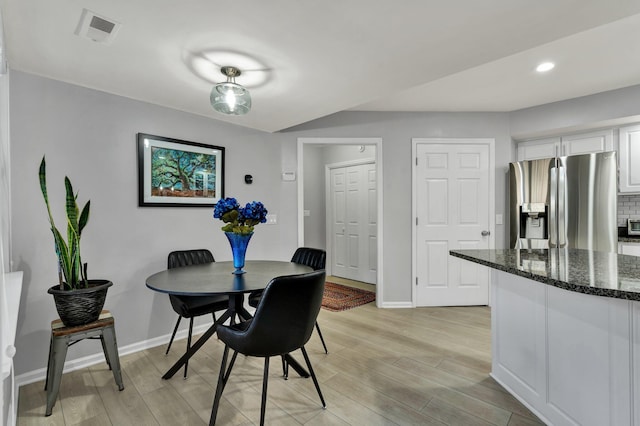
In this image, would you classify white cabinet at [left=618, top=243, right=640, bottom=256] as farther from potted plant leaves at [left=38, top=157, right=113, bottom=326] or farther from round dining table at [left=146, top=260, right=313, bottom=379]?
potted plant leaves at [left=38, top=157, right=113, bottom=326]

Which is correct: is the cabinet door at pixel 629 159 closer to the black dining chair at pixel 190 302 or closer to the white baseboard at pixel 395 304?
the white baseboard at pixel 395 304

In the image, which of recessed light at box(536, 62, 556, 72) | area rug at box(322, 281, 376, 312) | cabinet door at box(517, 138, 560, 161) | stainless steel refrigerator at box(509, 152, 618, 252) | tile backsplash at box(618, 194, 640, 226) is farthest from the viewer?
area rug at box(322, 281, 376, 312)

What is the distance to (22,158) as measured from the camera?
2.15 meters

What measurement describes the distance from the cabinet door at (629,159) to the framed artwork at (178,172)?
418cm

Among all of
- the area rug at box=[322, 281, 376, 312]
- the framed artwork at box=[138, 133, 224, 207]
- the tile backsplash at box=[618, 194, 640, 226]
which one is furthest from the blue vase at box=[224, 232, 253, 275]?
the tile backsplash at box=[618, 194, 640, 226]

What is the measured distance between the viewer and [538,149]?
3.76 m

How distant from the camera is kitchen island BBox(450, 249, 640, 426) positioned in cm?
125

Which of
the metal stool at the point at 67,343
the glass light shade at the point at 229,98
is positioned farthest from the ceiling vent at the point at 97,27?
the metal stool at the point at 67,343

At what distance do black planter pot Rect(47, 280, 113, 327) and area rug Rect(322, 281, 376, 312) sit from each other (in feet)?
7.86

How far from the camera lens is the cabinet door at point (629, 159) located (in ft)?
10.6

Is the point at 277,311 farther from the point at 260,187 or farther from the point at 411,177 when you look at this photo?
the point at 411,177

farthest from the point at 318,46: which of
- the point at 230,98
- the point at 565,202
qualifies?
the point at 565,202

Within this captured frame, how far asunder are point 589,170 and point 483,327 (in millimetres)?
1929

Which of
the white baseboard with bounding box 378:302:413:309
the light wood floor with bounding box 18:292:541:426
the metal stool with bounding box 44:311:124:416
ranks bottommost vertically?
the light wood floor with bounding box 18:292:541:426
